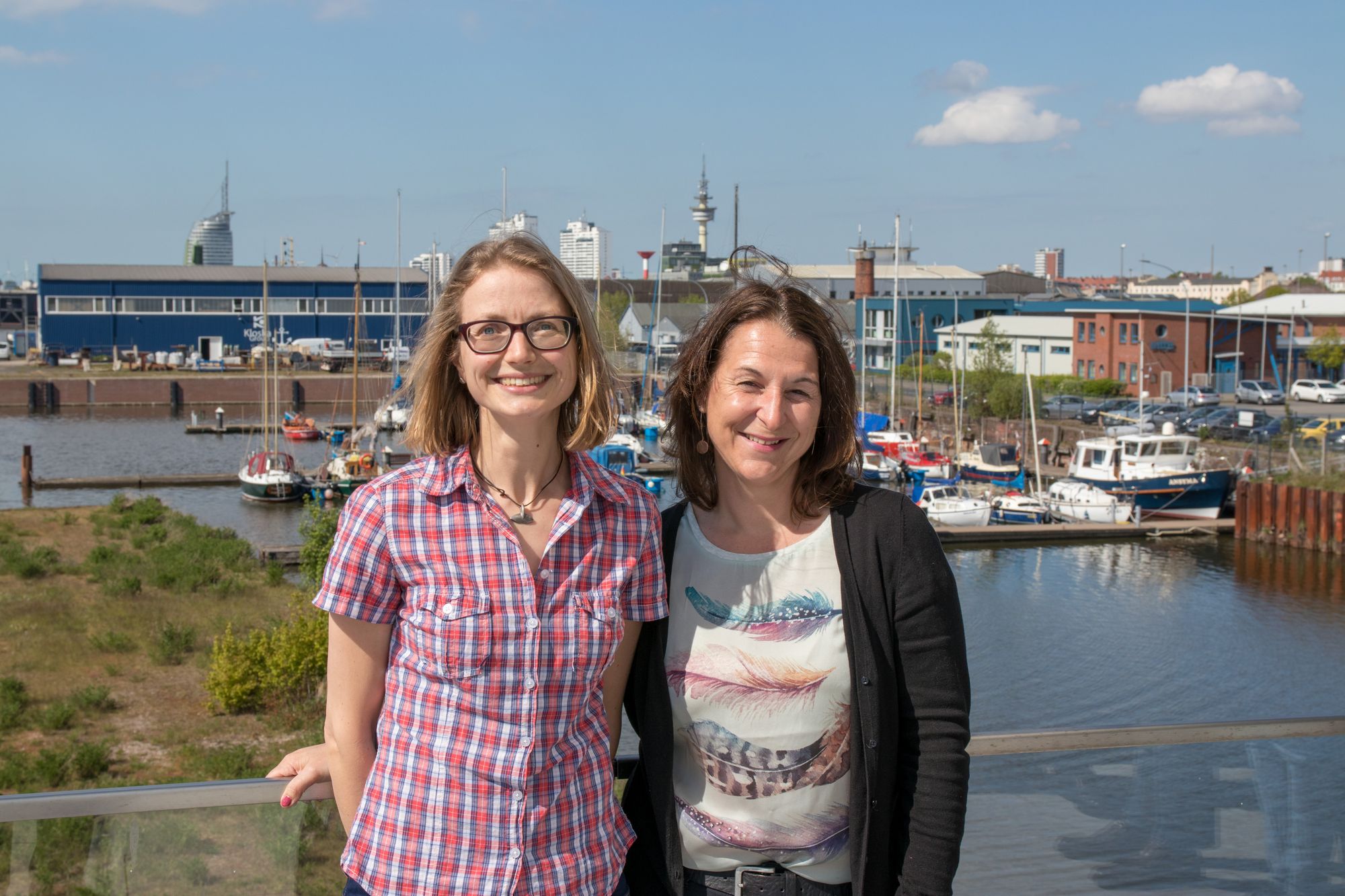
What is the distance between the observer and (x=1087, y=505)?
32.2 meters

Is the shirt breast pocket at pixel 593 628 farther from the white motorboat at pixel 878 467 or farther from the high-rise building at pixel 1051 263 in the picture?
the high-rise building at pixel 1051 263

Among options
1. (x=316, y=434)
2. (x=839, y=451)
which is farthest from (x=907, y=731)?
(x=316, y=434)

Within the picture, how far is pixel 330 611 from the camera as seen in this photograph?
207 centimetres

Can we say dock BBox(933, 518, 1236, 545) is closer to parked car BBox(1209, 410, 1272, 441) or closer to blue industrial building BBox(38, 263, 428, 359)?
parked car BBox(1209, 410, 1272, 441)

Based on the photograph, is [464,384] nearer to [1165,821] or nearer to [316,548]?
[1165,821]

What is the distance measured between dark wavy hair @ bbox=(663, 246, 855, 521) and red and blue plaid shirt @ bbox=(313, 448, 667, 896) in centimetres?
41

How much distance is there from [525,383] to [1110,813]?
1892mm

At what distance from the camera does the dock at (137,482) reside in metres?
36.1

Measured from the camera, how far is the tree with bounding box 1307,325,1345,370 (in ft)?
167

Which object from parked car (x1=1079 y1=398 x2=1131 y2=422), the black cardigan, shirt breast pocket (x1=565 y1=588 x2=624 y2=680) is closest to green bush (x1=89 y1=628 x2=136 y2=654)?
shirt breast pocket (x1=565 y1=588 x2=624 y2=680)

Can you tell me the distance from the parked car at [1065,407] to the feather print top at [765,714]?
1762 inches

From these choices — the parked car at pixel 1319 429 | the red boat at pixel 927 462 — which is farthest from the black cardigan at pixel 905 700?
the parked car at pixel 1319 429

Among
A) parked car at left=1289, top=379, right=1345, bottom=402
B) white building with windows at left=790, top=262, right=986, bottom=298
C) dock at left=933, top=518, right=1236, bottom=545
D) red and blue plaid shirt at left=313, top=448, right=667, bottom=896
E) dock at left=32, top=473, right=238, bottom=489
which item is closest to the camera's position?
red and blue plaid shirt at left=313, top=448, right=667, bottom=896

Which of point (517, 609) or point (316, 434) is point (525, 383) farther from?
point (316, 434)
